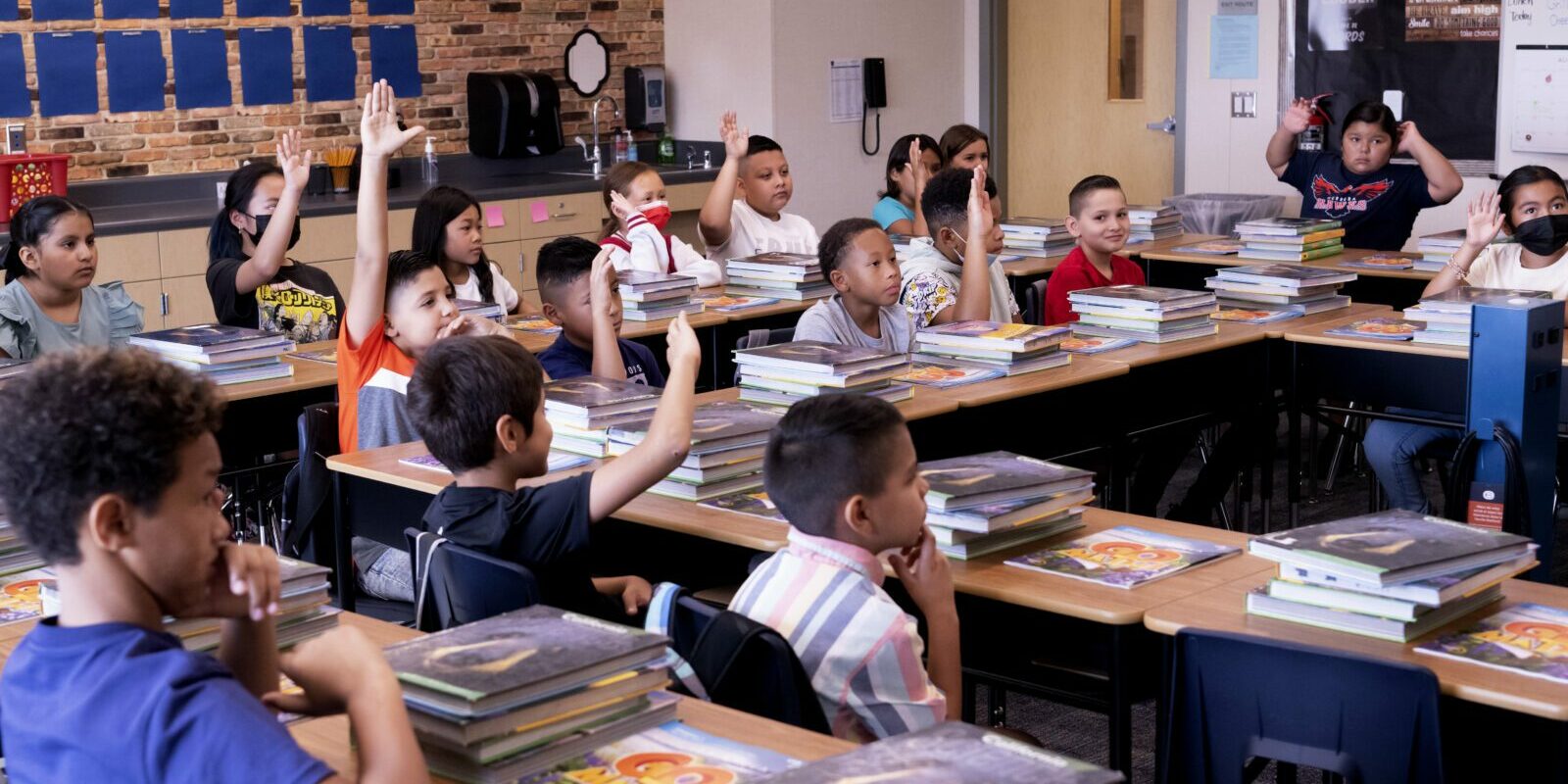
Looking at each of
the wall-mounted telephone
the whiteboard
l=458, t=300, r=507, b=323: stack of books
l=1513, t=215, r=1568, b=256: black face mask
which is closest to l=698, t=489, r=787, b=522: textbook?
l=458, t=300, r=507, b=323: stack of books

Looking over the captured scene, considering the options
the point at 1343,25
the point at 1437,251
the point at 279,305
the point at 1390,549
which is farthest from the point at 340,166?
the point at 1390,549

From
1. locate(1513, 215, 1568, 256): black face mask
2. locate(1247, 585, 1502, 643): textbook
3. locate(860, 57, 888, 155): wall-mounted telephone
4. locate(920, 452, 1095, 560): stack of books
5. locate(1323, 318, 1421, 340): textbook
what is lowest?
locate(1247, 585, 1502, 643): textbook

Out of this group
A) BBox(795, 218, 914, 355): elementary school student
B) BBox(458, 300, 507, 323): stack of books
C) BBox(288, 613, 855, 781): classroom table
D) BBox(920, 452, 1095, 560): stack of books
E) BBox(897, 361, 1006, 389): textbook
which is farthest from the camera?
BBox(458, 300, 507, 323): stack of books

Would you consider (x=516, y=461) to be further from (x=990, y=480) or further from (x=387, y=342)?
(x=387, y=342)

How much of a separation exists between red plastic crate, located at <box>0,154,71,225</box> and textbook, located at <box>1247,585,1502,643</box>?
5.41m

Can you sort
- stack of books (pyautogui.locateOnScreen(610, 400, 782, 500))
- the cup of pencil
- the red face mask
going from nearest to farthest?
stack of books (pyautogui.locateOnScreen(610, 400, 782, 500)) < the red face mask < the cup of pencil

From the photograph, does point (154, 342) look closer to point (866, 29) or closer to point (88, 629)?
point (88, 629)

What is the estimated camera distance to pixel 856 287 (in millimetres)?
4441

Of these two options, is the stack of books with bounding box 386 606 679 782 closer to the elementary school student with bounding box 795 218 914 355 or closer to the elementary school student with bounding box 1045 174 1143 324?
the elementary school student with bounding box 795 218 914 355

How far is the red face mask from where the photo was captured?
19.5 feet

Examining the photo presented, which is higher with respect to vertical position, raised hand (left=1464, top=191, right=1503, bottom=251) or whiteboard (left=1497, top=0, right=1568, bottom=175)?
whiteboard (left=1497, top=0, right=1568, bottom=175)

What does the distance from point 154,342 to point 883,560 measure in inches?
108

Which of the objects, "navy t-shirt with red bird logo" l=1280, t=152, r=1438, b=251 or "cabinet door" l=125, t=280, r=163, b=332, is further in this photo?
"navy t-shirt with red bird logo" l=1280, t=152, r=1438, b=251

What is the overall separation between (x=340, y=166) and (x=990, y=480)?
5384mm
